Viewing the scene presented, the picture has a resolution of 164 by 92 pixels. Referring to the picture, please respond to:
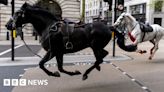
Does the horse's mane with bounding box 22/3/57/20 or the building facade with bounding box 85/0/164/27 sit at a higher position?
the building facade with bounding box 85/0/164/27

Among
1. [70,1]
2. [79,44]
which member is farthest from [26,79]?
[70,1]

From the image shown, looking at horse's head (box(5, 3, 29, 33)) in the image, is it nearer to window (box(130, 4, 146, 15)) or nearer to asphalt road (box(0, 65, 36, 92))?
asphalt road (box(0, 65, 36, 92))

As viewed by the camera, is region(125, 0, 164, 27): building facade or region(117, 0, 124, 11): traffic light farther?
region(125, 0, 164, 27): building facade

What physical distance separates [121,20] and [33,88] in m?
5.79

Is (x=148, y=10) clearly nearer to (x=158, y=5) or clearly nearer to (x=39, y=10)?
(x=158, y=5)

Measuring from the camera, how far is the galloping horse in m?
9.40

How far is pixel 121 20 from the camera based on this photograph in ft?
46.4

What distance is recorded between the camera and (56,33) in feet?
30.9

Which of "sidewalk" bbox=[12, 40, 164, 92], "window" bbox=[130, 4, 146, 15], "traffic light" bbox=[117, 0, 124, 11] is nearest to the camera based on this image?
"sidewalk" bbox=[12, 40, 164, 92]

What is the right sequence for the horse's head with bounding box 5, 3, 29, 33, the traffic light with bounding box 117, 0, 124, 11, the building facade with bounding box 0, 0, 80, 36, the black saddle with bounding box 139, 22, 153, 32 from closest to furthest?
the horse's head with bounding box 5, 3, 29, 33 → the black saddle with bounding box 139, 22, 153, 32 → the traffic light with bounding box 117, 0, 124, 11 → the building facade with bounding box 0, 0, 80, 36

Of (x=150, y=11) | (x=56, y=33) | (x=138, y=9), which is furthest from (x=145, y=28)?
(x=138, y=9)

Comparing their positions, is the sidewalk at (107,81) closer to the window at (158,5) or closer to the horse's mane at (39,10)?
the horse's mane at (39,10)

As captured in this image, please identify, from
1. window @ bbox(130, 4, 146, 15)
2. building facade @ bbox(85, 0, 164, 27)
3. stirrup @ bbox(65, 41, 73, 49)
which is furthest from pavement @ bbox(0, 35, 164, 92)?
window @ bbox(130, 4, 146, 15)

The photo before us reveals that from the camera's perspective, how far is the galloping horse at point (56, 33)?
9398 millimetres
